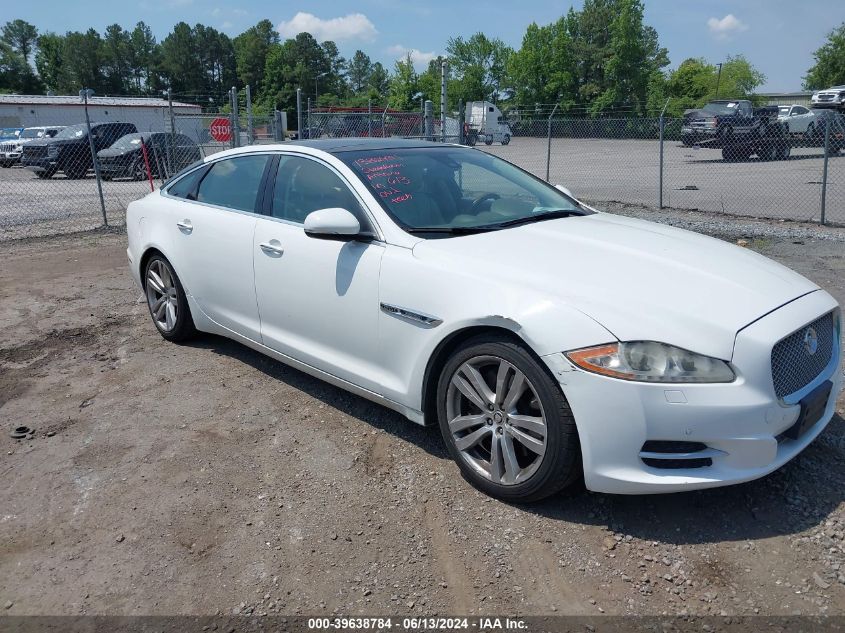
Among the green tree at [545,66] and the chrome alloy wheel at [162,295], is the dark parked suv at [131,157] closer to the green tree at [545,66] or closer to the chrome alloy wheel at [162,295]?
the chrome alloy wheel at [162,295]

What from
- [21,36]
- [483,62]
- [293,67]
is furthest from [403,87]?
[21,36]

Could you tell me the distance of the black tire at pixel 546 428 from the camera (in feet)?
9.11

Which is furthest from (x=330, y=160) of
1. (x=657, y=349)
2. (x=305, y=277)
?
(x=657, y=349)

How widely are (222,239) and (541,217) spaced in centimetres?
202

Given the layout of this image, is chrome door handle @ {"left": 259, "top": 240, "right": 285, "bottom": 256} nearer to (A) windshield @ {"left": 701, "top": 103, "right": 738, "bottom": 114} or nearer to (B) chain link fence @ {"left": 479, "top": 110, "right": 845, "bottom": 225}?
(B) chain link fence @ {"left": 479, "top": 110, "right": 845, "bottom": 225}

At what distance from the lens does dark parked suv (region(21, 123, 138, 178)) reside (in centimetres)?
1961

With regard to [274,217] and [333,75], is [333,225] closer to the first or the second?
[274,217]

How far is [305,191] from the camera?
4.07m

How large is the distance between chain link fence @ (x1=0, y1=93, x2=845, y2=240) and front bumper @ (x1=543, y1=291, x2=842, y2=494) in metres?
8.50

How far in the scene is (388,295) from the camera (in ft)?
11.0

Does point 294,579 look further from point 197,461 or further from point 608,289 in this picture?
point 608,289

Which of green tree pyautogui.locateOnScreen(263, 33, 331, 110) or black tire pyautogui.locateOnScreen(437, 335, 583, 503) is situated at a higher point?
green tree pyautogui.locateOnScreen(263, 33, 331, 110)

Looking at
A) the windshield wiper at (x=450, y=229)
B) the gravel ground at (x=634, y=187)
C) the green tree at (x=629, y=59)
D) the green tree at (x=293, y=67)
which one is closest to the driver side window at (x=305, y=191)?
the windshield wiper at (x=450, y=229)

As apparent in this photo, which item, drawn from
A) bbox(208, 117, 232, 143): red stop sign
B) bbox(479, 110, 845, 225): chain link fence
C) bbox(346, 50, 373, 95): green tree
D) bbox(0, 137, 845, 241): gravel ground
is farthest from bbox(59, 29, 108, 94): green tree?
bbox(208, 117, 232, 143): red stop sign
